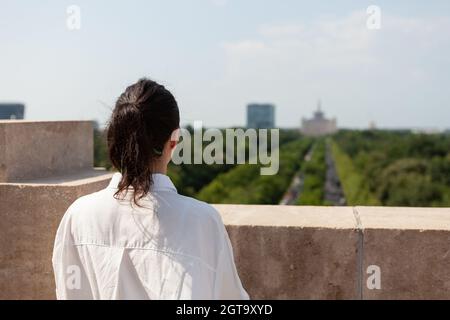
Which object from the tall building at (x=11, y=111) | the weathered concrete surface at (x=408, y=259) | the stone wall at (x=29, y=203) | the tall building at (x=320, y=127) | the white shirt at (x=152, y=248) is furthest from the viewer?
the tall building at (x=320, y=127)

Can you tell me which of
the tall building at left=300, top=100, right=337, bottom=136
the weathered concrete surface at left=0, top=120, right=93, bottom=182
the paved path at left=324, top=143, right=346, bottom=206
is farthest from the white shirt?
the tall building at left=300, top=100, right=337, bottom=136

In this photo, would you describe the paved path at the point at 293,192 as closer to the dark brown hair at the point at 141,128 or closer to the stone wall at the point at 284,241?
the stone wall at the point at 284,241

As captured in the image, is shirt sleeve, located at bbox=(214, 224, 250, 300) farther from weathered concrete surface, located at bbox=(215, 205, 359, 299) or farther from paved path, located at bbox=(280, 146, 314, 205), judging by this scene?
paved path, located at bbox=(280, 146, 314, 205)

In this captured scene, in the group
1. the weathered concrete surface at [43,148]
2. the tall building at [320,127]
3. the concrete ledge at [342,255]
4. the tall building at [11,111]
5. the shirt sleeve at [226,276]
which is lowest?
the tall building at [320,127]

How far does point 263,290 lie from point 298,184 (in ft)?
247

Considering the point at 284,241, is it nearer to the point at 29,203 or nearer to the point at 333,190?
the point at 29,203

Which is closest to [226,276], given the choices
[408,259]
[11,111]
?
[408,259]

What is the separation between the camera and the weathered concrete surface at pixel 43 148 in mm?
3010

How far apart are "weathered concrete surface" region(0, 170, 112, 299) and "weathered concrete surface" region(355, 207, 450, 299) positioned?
1.32 meters

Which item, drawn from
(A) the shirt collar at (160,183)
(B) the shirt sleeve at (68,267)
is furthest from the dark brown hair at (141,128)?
(B) the shirt sleeve at (68,267)

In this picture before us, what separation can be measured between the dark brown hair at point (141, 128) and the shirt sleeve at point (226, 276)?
261mm

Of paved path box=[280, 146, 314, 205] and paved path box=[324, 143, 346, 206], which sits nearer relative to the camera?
paved path box=[280, 146, 314, 205]

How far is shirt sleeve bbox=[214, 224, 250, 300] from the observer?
1.71m

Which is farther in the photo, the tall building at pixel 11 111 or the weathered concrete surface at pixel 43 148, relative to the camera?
the tall building at pixel 11 111
